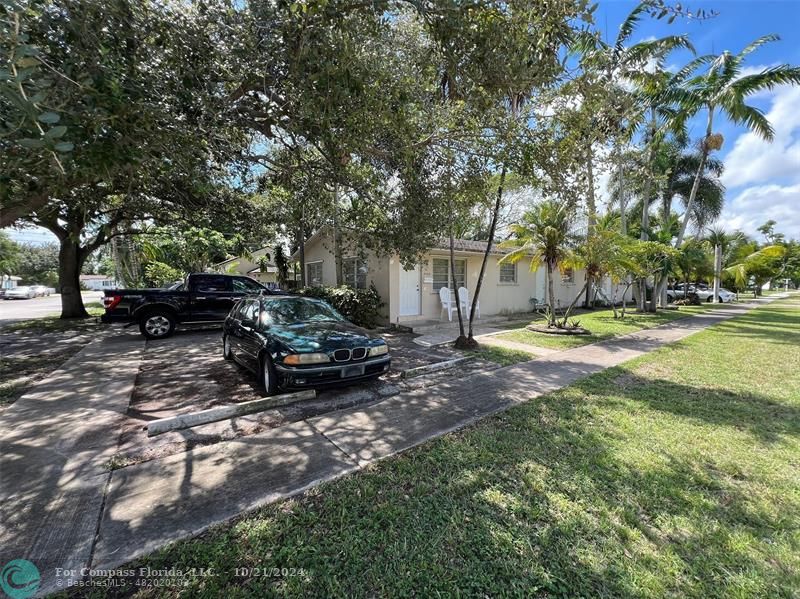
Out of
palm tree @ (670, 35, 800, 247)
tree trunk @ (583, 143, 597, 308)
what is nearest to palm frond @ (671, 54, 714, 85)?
palm tree @ (670, 35, 800, 247)

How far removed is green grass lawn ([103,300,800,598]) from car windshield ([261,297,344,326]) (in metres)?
3.32

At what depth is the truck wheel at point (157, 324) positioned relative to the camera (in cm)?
988

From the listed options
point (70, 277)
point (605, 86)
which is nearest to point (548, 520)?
point (605, 86)

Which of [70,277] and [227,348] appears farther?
[70,277]

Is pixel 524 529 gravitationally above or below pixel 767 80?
below

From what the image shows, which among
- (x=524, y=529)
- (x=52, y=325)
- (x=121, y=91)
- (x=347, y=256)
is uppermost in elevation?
(x=121, y=91)

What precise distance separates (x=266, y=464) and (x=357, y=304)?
26.1 ft

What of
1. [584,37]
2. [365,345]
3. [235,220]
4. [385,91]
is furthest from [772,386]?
[235,220]

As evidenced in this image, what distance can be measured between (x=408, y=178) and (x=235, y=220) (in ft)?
24.0

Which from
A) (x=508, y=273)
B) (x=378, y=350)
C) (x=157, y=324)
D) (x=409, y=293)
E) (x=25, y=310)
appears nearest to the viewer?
(x=378, y=350)

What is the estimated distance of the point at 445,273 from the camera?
13.6 metres

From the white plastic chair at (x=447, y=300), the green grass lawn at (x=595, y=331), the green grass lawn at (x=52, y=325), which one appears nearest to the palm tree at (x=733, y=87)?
the green grass lawn at (x=595, y=331)

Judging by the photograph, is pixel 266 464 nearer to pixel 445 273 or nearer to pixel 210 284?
pixel 210 284

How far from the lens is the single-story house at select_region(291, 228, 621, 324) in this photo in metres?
12.0
